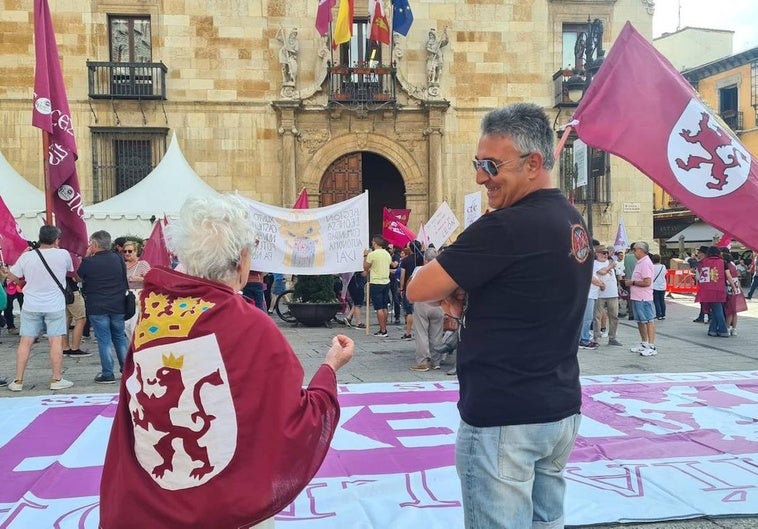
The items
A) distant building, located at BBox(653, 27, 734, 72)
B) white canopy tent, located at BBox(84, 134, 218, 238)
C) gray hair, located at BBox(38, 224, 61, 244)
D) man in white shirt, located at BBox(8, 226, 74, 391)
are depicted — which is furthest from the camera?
distant building, located at BBox(653, 27, 734, 72)

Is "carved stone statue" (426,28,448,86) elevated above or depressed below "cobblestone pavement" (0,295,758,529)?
above

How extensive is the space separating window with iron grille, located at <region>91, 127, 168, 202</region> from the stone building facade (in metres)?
0.03

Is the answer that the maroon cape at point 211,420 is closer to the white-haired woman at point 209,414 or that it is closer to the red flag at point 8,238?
the white-haired woman at point 209,414

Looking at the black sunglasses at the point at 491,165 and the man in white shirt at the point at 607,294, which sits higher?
the black sunglasses at the point at 491,165

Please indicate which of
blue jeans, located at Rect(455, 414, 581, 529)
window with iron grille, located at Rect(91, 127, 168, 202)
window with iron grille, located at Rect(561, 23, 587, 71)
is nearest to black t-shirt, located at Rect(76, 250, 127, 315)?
blue jeans, located at Rect(455, 414, 581, 529)

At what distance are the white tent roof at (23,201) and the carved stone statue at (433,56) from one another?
1014 centimetres

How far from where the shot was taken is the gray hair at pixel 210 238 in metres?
1.88

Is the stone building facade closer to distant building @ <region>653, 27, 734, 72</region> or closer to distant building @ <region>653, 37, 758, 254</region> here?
distant building @ <region>653, 37, 758, 254</region>

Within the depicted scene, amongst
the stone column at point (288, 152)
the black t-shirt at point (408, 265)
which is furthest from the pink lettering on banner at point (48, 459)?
the stone column at point (288, 152)

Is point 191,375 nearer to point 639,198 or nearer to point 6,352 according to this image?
point 6,352

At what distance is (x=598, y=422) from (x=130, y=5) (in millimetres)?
16213

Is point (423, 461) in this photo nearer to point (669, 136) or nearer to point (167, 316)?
point (669, 136)

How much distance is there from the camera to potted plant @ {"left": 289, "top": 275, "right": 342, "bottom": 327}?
468 inches

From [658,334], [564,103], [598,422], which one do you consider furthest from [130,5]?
[598,422]
